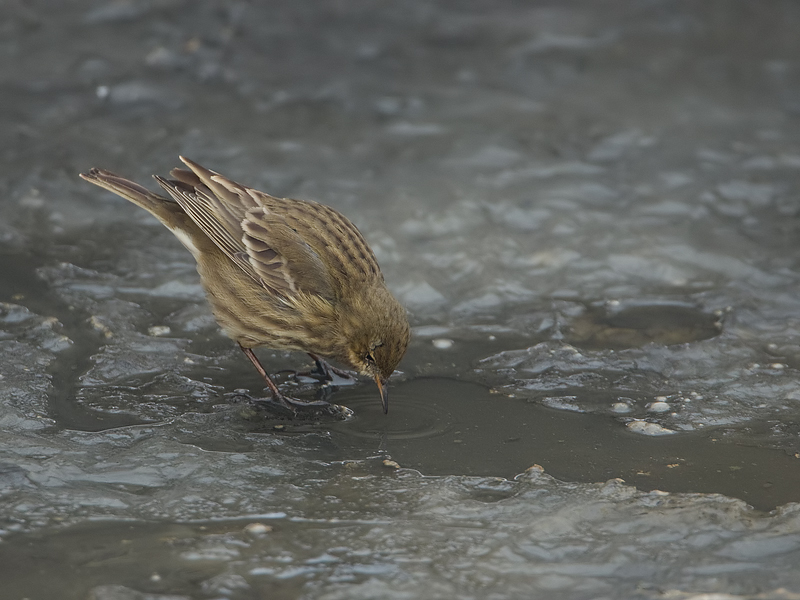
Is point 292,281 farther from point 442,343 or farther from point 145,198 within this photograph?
point 145,198

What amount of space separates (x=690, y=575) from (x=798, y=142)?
5.60 meters

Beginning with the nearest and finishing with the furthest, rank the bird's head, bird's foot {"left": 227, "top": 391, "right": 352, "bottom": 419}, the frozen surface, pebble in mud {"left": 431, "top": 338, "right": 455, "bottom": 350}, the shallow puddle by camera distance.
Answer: the frozen surface
the shallow puddle
the bird's head
bird's foot {"left": 227, "top": 391, "right": 352, "bottom": 419}
pebble in mud {"left": 431, "top": 338, "right": 455, "bottom": 350}

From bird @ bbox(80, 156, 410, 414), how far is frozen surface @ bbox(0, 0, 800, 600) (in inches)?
12.7

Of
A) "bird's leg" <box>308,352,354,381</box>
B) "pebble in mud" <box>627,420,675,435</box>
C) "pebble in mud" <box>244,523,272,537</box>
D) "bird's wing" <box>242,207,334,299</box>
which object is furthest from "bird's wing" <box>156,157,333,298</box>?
"pebble in mud" <box>627,420,675,435</box>

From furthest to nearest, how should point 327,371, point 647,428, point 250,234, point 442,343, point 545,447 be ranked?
point 442,343
point 327,371
point 250,234
point 647,428
point 545,447

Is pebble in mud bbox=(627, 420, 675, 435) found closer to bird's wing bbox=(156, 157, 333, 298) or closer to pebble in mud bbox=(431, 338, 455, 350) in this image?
pebble in mud bbox=(431, 338, 455, 350)

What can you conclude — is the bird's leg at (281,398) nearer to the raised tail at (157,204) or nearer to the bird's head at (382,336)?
the bird's head at (382,336)

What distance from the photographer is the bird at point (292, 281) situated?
4.96 m

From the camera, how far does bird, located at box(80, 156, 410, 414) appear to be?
4965mm

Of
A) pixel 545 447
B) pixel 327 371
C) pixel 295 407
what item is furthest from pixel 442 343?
pixel 545 447

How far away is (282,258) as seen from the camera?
5.31 m

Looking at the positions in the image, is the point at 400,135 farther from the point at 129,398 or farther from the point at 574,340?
the point at 129,398

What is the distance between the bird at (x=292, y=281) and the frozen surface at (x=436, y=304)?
0.32m

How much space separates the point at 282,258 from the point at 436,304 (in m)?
1.32
